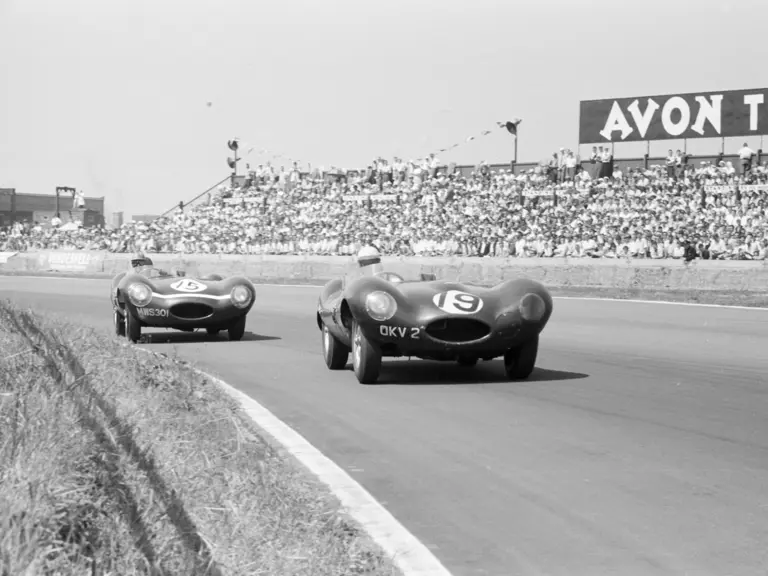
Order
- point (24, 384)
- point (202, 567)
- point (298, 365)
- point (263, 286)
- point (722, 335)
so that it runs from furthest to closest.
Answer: point (263, 286) → point (722, 335) → point (298, 365) → point (24, 384) → point (202, 567)

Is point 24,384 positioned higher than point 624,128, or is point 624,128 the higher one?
point 624,128

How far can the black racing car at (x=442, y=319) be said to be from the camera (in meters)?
9.32

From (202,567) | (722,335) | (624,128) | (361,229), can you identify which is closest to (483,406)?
(202,567)

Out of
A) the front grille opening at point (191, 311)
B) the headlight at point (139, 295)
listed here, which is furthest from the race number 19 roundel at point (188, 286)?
the headlight at point (139, 295)

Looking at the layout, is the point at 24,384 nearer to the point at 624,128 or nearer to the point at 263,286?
the point at 263,286

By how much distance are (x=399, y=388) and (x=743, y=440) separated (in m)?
3.46

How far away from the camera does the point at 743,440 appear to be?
21.6 feet

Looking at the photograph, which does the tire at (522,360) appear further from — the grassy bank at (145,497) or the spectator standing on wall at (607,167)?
the spectator standing on wall at (607,167)

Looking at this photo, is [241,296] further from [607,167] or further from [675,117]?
[675,117]

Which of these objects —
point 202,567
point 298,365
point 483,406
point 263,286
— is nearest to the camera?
point 202,567

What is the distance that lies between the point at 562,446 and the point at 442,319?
2880mm

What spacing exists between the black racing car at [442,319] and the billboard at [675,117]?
28.1 metres

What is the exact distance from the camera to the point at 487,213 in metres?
32.6

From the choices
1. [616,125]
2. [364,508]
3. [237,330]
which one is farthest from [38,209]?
[364,508]
